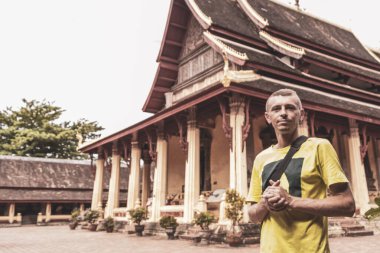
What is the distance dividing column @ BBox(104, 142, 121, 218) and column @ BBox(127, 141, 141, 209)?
1685 mm

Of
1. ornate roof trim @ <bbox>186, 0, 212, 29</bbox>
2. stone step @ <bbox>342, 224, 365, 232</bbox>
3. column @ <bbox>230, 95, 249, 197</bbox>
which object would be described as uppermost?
ornate roof trim @ <bbox>186, 0, 212, 29</bbox>

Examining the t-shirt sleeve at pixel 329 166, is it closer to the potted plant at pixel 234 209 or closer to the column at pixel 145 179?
the potted plant at pixel 234 209

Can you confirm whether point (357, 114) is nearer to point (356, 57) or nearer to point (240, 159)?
point (240, 159)

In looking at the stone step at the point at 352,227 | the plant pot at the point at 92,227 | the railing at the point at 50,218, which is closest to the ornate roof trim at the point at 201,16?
the stone step at the point at 352,227

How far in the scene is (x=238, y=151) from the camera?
35.1ft

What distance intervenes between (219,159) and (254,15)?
6758 mm

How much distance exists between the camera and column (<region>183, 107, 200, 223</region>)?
11750 mm

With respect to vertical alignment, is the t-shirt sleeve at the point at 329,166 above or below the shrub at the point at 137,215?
above

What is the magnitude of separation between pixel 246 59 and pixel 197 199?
4.96 m

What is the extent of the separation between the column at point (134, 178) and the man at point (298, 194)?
13744 millimetres

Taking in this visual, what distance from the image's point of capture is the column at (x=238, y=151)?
10.4 meters

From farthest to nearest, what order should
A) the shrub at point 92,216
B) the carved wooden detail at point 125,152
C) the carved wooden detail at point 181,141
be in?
the shrub at point 92,216, the carved wooden detail at point 125,152, the carved wooden detail at point 181,141

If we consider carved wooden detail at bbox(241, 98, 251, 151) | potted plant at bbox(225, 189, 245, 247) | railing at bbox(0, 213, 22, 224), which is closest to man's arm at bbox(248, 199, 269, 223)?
potted plant at bbox(225, 189, 245, 247)

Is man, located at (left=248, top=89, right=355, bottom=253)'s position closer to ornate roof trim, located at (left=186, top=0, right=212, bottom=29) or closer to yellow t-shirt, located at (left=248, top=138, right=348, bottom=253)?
yellow t-shirt, located at (left=248, top=138, right=348, bottom=253)
